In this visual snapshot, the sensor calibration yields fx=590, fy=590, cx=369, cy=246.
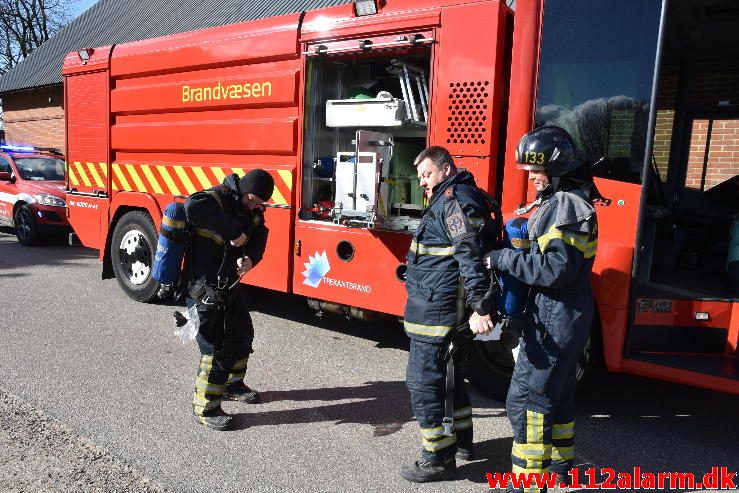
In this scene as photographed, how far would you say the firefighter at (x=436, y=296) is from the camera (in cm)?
294

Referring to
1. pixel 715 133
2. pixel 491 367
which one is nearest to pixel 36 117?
pixel 715 133

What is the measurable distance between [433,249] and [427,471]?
1160 millimetres

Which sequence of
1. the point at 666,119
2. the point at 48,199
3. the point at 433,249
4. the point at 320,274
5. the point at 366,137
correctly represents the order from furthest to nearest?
the point at 48,199, the point at 666,119, the point at 320,274, the point at 366,137, the point at 433,249

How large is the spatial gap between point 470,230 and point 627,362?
5.29 ft

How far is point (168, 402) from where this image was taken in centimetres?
393

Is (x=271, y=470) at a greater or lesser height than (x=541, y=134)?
lesser

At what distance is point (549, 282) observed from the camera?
8.54 feet

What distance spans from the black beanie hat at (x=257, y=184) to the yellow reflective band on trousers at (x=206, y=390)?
104cm

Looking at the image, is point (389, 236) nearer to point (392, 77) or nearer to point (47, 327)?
point (392, 77)

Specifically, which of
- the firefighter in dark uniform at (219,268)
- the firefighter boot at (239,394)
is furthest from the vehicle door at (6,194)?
the firefighter in dark uniform at (219,268)

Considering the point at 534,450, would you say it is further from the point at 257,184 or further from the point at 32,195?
the point at 32,195

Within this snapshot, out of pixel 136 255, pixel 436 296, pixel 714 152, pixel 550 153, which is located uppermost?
pixel 714 152

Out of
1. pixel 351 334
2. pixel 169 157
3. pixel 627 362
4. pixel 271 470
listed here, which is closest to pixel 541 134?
pixel 627 362

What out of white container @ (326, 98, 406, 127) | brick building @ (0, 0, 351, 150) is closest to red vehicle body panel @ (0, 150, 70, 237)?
white container @ (326, 98, 406, 127)
